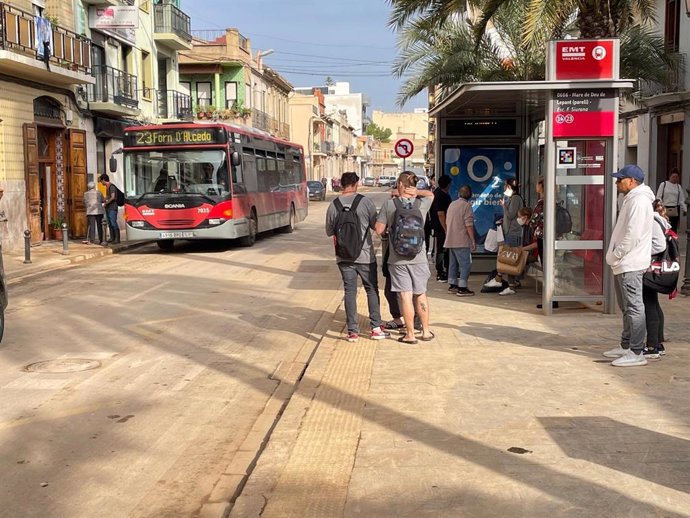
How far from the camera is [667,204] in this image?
57.8ft

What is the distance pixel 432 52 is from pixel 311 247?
746cm

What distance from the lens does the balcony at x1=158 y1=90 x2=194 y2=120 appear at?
3394 cm

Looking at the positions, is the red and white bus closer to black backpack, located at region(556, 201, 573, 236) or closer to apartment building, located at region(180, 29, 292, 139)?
black backpack, located at region(556, 201, 573, 236)

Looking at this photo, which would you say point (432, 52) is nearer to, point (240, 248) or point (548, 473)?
point (240, 248)

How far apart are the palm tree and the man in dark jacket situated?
3394 mm

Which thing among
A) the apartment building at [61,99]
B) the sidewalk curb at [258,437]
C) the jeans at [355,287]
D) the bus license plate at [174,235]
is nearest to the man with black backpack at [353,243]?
the jeans at [355,287]

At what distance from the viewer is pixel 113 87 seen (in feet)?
89.6

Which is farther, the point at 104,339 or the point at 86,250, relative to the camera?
the point at 86,250

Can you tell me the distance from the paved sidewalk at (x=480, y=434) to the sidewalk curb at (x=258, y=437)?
0.08m

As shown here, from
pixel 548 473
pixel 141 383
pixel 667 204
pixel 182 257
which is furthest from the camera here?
pixel 182 257

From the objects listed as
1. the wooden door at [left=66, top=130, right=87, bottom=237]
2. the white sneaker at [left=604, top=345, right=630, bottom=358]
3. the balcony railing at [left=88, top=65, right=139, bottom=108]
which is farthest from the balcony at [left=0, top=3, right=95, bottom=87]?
the white sneaker at [left=604, top=345, right=630, bottom=358]

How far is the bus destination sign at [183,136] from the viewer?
19531 millimetres

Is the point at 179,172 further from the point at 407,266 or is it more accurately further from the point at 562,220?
the point at 407,266

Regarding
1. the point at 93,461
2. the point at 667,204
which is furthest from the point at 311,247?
the point at 93,461
